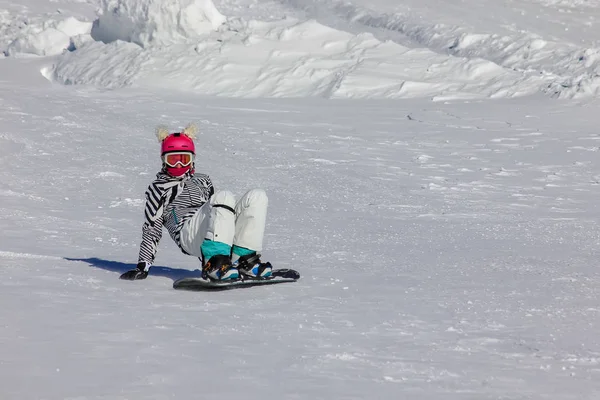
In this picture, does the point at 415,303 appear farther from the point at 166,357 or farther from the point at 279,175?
the point at 279,175

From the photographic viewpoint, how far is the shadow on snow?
18.8 feet

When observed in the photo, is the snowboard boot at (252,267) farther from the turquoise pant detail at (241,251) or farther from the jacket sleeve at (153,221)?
the jacket sleeve at (153,221)

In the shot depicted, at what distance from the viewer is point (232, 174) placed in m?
10.6

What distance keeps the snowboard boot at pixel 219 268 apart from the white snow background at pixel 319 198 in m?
0.15

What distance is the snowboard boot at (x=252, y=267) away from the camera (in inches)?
204

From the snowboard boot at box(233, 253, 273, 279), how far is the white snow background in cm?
15

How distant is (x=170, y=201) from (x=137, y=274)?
1.68 feet

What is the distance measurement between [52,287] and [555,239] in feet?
13.2

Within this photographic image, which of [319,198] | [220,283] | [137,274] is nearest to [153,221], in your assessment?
[137,274]

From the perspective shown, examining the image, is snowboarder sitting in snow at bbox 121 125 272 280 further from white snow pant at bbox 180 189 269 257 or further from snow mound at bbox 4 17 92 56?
snow mound at bbox 4 17 92 56

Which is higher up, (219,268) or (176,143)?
(176,143)

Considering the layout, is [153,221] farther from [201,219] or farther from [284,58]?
[284,58]

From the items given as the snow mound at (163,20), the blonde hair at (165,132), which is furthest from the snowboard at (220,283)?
the snow mound at (163,20)

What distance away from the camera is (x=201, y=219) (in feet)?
17.4
